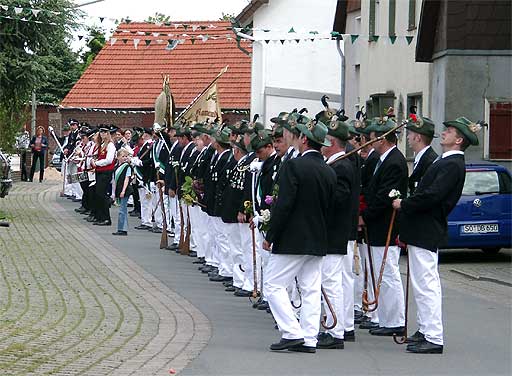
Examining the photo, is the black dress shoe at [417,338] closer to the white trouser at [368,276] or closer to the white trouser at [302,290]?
the white trouser at [302,290]

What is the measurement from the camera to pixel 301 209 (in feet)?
36.2

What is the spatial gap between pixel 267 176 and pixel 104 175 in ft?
42.2

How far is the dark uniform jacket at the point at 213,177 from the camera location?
1698 centimetres

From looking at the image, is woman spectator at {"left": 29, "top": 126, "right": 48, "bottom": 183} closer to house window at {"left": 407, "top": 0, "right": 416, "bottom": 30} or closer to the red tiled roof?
the red tiled roof

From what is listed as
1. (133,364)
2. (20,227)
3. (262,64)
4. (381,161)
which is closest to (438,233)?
(381,161)

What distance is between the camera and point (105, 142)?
26.4m

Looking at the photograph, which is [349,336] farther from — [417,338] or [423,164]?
[423,164]

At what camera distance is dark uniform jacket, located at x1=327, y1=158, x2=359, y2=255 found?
37.7 feet

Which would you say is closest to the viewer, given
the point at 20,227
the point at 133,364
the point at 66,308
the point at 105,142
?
the point at 133,364

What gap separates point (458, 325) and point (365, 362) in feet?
8.77

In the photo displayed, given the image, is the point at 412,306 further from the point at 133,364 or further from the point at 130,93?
the point at 130,93

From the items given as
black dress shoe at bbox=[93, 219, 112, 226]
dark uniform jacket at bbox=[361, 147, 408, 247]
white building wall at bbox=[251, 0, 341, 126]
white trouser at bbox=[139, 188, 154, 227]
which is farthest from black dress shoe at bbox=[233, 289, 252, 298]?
white building wall at bbox=[251, 0, 341, 126]

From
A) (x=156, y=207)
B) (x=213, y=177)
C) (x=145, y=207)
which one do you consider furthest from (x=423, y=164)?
(x=145, y=207)

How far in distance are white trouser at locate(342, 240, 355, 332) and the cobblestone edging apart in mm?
1302
